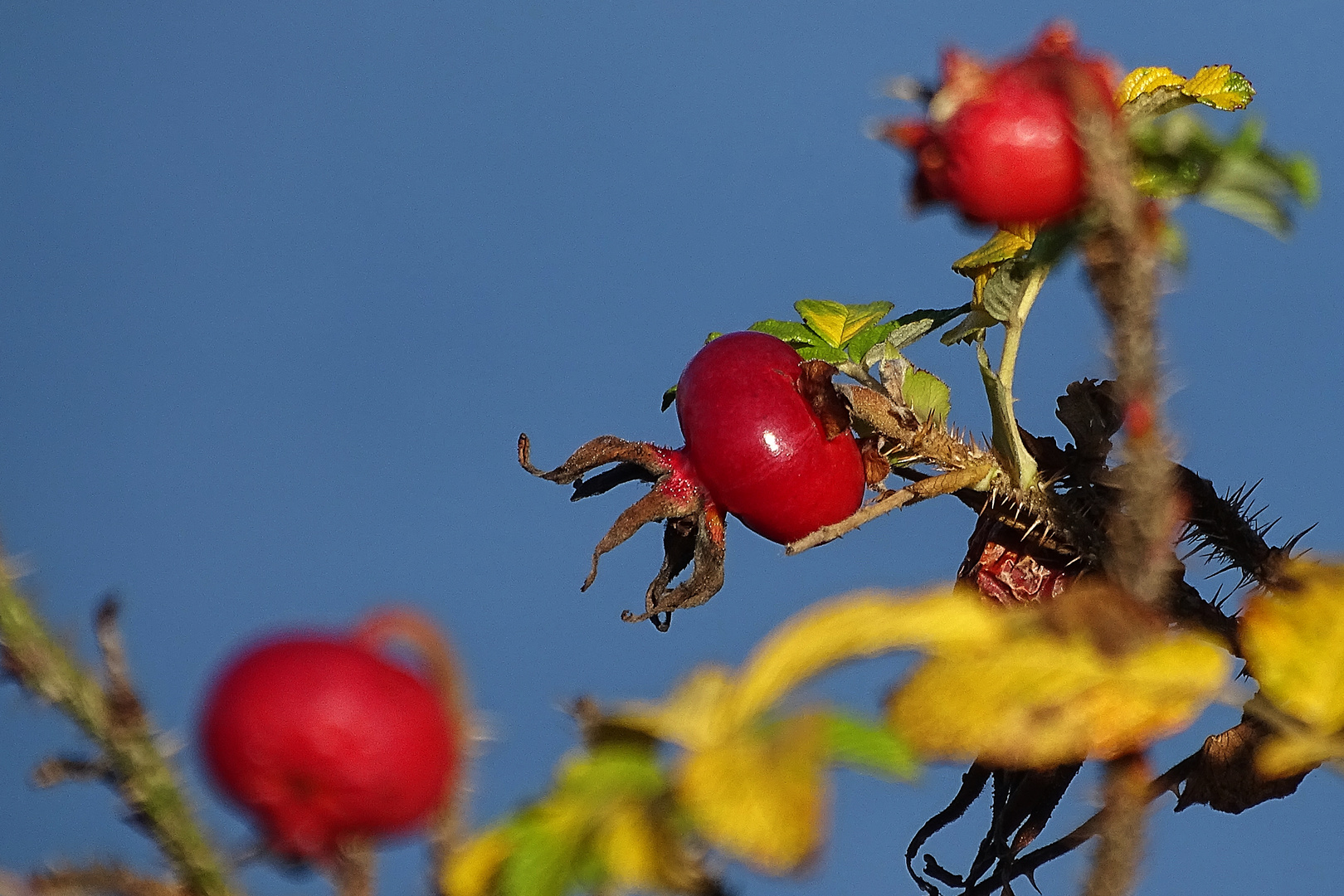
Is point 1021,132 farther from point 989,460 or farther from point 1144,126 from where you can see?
point 989,460

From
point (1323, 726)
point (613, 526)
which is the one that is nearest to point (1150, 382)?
point (1323, 726)

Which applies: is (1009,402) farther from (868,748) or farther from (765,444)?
(868,748)

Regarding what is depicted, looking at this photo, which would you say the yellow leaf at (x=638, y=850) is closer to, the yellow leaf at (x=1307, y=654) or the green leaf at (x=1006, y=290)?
the yellow leaf at (x=1307, y=654)

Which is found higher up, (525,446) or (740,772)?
(525,446)

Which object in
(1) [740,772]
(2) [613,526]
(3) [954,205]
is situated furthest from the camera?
(2) [613,526]

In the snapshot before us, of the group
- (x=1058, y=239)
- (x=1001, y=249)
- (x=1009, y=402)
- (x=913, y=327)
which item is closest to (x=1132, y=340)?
(x=1058, y=239)

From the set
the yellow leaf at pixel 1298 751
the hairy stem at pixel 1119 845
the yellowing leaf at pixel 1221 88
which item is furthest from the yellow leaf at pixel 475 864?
the yellowing leaf at pixel 1221 88
